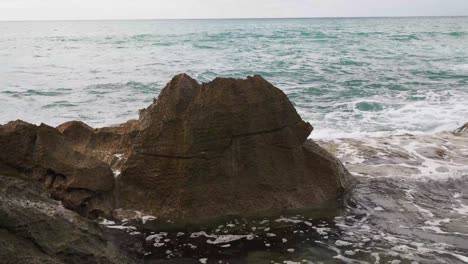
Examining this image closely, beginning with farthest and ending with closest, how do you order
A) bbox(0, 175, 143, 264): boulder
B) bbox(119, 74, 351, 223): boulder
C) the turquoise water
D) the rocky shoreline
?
1. the turquoise water
2. bbox(119, 74, 351, 223): boulder
3. the rocky shoreline
4. bbox(0, 175, 143, 264): boulder

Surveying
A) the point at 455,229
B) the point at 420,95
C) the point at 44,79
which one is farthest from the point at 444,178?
the point at 44,79

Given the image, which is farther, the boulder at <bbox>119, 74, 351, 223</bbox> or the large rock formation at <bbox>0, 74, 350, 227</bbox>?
the boulder at <bbox>119, 74, 351, 223</bbox>

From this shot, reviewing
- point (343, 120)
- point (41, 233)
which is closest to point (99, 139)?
point (41, 233)

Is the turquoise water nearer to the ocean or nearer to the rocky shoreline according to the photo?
the ocean

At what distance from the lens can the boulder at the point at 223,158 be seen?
494 centimetres

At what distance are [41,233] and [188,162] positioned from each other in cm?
207

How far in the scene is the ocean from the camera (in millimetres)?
4344

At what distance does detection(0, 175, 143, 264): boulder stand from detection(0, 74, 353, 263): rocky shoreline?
0.56 m

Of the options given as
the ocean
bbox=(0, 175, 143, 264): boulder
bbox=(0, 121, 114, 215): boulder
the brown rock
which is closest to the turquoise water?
→ the ocean

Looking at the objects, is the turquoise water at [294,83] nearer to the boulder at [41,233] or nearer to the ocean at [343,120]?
the ocean at [343,120]

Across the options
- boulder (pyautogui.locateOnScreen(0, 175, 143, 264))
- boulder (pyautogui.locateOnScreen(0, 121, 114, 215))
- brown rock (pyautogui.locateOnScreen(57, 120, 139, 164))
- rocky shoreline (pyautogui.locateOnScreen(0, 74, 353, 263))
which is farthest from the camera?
brown rock (pyautogui.locateOnScreen(57, 120, 139, 164))

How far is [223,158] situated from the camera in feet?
16.8

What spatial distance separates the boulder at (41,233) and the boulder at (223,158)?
1.26m

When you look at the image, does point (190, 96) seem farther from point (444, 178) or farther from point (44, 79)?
point (44, 79)
